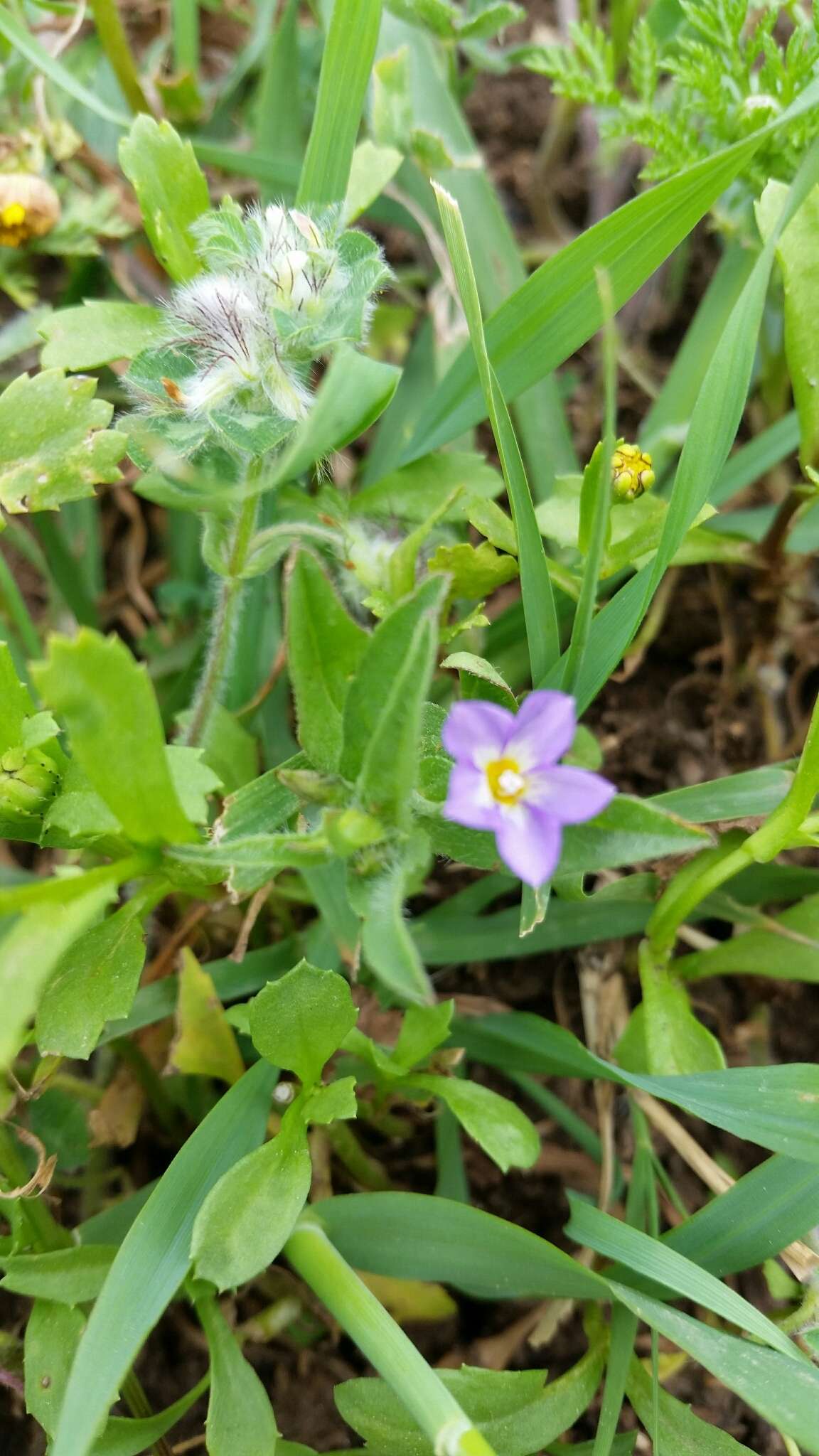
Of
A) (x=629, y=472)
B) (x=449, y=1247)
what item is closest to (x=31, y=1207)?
(x=449, y=1247)

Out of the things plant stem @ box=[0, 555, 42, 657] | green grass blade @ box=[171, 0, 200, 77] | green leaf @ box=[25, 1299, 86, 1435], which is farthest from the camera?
green grass blade @ box=[171, 0, 200, 77]

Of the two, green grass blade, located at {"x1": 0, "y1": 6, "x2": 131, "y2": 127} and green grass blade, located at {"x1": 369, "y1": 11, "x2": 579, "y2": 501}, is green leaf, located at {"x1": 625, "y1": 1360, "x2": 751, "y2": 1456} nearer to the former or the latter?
green grass blade, located at {"x1": 369, "y1": 11, "x2": 579, "y2": 501}

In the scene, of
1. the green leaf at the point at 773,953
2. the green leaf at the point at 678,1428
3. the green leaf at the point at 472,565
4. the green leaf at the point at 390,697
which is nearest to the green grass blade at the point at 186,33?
the green leaf at the point at 472,565

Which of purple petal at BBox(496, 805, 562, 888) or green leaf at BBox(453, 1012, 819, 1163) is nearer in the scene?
purple petal at BBox(496, 805, 562, 888)

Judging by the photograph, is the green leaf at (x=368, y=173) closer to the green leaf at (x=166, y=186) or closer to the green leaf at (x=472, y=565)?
the green leaf at (x=166, y=186)

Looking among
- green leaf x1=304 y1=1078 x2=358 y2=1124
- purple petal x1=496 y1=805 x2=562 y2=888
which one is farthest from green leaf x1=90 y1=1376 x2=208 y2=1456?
purple petal x1=496 y1=805 x2=562 y2=888
